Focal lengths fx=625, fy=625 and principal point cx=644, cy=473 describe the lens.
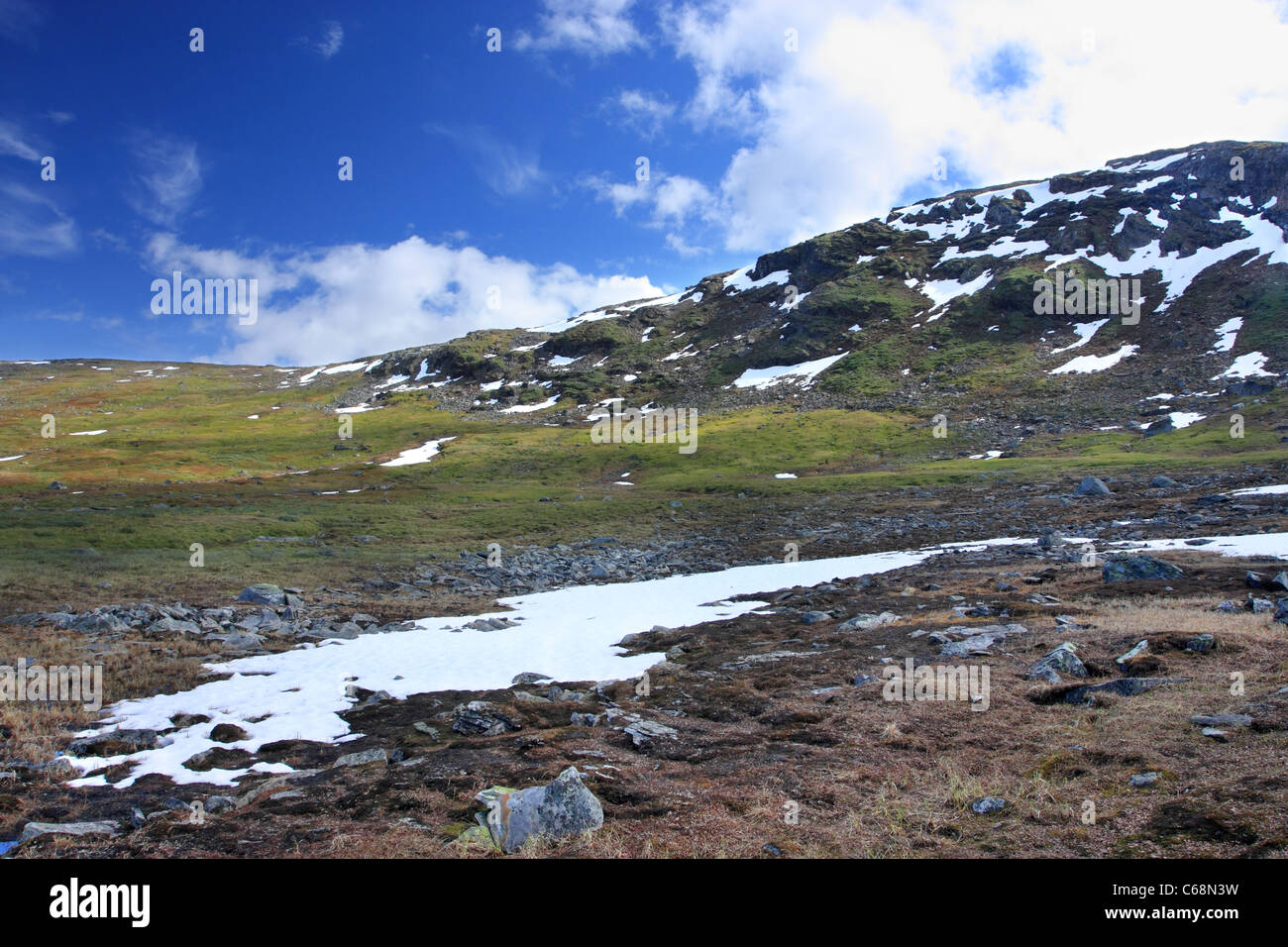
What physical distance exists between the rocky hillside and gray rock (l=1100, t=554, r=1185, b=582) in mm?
67575

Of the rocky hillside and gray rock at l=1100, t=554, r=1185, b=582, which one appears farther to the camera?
the rocky hillside

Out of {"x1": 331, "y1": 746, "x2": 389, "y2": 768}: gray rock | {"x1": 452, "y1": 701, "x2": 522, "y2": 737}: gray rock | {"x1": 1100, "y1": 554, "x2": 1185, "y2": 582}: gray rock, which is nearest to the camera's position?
{"x1": 331, "y1": 746, "x2": 389, "y2": 768}: gray rock

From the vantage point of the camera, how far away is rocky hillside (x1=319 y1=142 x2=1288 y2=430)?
303 feet

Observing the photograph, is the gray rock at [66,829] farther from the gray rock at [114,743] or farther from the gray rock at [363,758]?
the gray rock at [114,743]

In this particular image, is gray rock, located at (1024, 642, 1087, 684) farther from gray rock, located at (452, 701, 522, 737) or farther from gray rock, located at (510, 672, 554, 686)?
gray rock, located at (510, 672, 554, 686)

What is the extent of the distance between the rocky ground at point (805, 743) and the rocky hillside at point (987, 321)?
75.1m

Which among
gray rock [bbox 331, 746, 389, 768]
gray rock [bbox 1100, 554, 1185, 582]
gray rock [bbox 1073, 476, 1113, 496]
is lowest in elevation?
gray rock [bbox 331, 746, 389, 768]

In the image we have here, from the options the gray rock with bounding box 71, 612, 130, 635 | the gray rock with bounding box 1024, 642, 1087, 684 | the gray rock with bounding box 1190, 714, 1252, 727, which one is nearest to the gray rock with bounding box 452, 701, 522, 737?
the gray rock with bounding box 1024, 642, 1087, 684

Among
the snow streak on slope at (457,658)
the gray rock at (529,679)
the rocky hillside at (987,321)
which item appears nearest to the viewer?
the snow streak on slope at (457,658)

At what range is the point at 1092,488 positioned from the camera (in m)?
44.7

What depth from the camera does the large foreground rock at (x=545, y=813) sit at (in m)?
8.02

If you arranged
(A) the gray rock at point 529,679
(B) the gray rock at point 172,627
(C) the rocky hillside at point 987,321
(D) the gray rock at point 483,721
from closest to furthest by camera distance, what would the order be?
(D) the gray rock at point 483,721, (A) the gray rock at point 529,679, (B) the gray rock at point 172,627, (C) the rocky hillside at point 987,321

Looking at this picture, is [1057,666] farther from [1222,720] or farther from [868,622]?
[868,622]

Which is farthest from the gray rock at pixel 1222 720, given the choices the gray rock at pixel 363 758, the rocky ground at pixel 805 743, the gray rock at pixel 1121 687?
the gray rock at pixel 363 758
